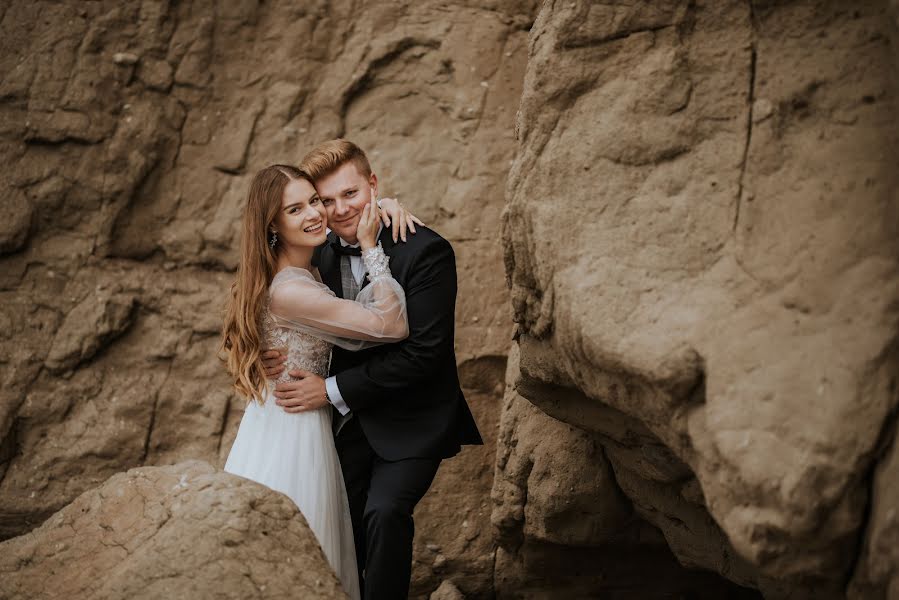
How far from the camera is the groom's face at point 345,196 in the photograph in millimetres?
4297

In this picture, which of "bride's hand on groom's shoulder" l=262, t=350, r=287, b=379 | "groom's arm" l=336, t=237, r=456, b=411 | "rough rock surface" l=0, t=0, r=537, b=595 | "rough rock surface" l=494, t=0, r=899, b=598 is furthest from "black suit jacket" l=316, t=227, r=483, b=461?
"rough rock surface" l=0, t=0, r=537, b=595

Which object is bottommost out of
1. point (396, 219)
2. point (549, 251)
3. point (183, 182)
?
point (549, 251)

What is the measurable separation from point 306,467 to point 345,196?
113 cm

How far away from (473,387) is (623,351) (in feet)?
9.87

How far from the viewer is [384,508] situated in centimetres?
402

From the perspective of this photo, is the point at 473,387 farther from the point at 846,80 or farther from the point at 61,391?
the point at 846,80

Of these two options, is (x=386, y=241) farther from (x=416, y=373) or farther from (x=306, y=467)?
(x=306, y=467)

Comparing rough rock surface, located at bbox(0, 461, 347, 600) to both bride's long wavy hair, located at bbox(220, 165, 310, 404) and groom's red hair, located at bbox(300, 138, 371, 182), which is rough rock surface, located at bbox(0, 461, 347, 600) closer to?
bride's long wavy hair, located at bbox(220, 165, 310, 404)

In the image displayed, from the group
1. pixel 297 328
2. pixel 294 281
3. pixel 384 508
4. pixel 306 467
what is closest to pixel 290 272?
pixel 294 281

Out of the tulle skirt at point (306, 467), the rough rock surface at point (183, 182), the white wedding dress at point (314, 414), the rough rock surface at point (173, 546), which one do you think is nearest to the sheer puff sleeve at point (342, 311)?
the white wedding dress at point (314, 414)

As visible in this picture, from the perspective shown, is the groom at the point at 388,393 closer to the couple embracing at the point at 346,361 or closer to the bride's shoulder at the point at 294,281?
the couple embracing at the point at 346,361

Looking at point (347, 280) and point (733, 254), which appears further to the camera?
point (347, 280)

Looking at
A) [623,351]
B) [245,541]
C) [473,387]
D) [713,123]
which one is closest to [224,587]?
[245,541]

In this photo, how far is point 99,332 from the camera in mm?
5836
